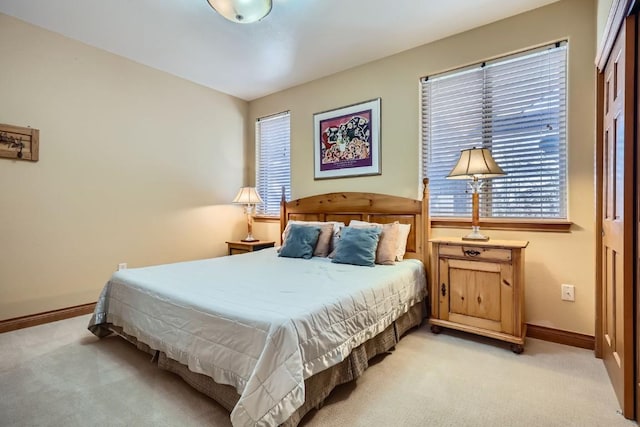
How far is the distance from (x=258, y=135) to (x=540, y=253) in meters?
3.78

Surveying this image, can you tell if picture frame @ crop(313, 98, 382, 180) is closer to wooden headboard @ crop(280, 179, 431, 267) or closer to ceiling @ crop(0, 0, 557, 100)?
wooden headboard @ crop(280, 179, 431, 267)

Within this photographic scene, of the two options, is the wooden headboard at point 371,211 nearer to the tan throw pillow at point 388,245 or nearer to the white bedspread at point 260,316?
the tan throw pillow at point 388,245

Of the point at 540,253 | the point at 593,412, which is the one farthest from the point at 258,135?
the point at 593,412

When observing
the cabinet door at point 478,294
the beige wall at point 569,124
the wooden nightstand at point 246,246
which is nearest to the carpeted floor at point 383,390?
the cabinet door at point 478,294

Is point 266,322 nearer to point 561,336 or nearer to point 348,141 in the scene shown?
point 561,336

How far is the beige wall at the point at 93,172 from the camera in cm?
279

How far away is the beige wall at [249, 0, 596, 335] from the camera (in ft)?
7.81

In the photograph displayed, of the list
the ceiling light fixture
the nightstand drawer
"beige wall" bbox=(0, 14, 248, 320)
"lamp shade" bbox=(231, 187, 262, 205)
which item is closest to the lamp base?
Answer: the nightstand drawer

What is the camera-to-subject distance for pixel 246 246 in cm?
408

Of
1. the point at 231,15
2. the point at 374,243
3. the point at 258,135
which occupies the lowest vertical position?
the point at 374,243

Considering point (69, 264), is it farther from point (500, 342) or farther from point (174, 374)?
point (500, 342)

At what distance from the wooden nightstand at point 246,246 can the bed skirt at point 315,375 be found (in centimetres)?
180

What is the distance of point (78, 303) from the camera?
124 inches

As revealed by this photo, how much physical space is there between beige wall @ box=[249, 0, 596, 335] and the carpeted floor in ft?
1.45
